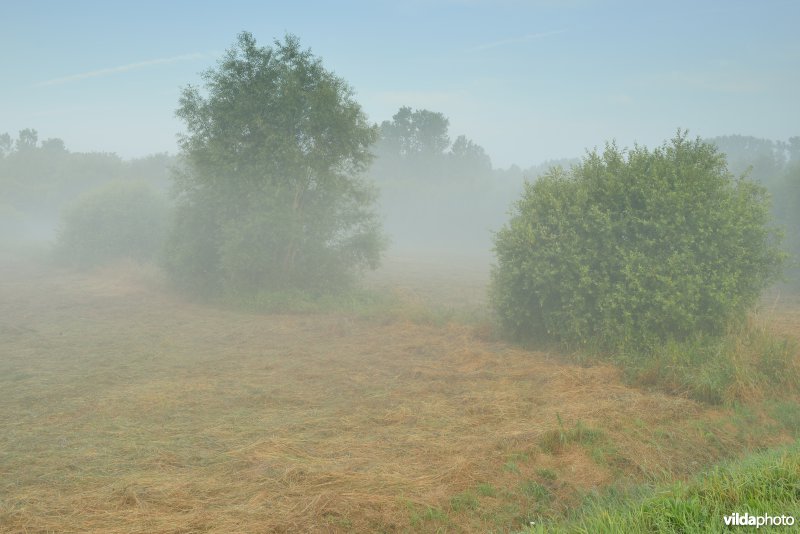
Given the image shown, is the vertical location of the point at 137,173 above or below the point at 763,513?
above

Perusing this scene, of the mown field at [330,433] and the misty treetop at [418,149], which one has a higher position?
the misty treetop at [418,149]

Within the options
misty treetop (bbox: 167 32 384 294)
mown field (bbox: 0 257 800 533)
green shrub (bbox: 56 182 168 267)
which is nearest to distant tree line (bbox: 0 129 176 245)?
green shrub (bbox: 56 182 168 267)

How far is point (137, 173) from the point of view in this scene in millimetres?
63188

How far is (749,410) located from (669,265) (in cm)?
364

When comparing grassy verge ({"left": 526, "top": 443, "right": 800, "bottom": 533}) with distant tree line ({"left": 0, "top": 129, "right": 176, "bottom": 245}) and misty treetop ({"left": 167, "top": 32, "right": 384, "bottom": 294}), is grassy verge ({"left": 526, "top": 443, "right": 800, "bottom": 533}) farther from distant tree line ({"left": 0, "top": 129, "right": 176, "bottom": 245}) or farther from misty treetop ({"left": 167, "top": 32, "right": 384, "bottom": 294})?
distant tree line ({"left": 0, "top": 129, "right": 176, "bottom": 245})

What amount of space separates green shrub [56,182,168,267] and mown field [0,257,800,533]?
63.9 ft

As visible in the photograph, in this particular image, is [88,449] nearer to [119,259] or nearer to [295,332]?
[295,332]

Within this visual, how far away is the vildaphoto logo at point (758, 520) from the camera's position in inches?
156

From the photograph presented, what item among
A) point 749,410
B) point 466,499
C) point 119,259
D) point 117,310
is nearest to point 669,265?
point 749,410

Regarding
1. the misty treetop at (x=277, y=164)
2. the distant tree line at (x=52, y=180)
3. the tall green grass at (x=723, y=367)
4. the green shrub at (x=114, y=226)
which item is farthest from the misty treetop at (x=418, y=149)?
the tall green grass at (x=723, y=367)

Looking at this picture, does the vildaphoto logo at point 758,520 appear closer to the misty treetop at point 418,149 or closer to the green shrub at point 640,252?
the green shrub at point 640,252

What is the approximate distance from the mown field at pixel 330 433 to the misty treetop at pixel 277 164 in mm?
6495

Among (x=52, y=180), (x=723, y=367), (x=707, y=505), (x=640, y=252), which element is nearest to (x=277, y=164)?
(x=640, y=252)

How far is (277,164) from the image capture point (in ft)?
65.3
